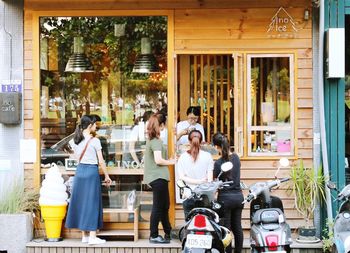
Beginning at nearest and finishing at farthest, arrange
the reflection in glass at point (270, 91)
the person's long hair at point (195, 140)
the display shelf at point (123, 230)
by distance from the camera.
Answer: the person's long hair at point (195, 140) → the display shelf at point (123, 230) → the reflection in glass at point (270, 91)

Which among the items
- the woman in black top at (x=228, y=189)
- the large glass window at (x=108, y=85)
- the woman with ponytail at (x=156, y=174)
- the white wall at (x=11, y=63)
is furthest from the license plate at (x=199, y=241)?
the white wall at (x=11, y=63)

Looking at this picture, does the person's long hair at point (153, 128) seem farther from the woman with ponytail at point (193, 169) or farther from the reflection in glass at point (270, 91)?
the reflection in glass at point (270, 91)

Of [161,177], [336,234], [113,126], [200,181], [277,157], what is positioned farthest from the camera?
[113,126]

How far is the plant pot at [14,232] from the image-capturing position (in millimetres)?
8922

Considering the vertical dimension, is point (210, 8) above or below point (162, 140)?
above

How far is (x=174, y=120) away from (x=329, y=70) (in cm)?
224

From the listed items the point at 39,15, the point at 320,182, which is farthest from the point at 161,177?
the point at 39,15

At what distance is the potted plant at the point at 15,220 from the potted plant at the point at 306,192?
3603 millimetres

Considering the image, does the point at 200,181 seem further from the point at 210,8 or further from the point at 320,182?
the point at 210,8

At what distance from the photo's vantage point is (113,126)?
10094 mm

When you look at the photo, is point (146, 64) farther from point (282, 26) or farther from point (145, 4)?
point (282, 26)

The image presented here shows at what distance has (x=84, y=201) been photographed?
8977 millimetres

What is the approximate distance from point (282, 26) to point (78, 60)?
120 inches

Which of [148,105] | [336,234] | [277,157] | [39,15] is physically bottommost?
[336,234]
